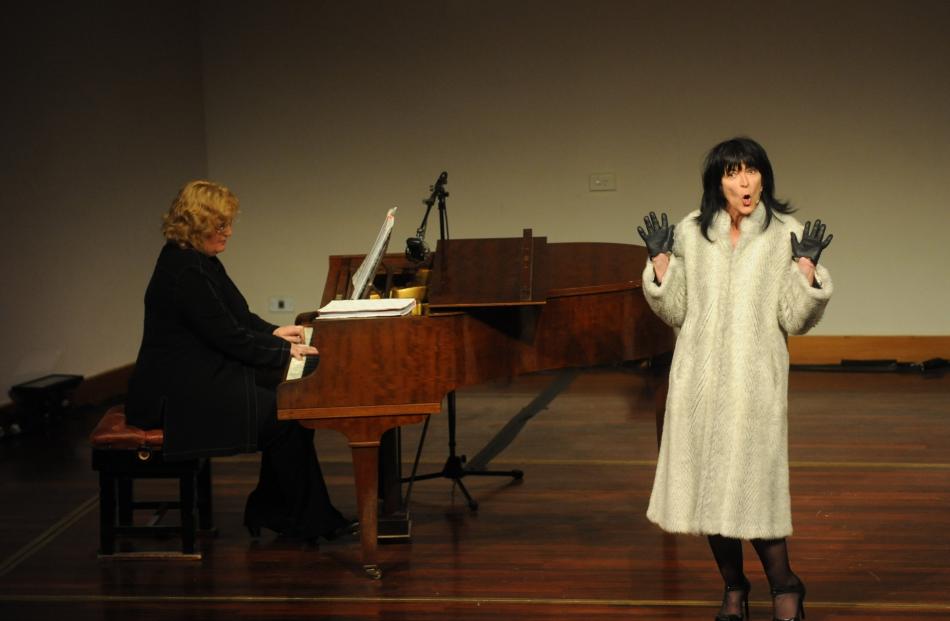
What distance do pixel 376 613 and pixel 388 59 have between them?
14.6 ft

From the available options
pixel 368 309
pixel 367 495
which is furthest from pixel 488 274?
pixel 367 495

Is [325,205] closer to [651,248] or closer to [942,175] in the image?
[942,175]

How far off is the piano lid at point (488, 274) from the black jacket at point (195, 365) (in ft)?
1.84

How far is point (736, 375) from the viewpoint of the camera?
2.89m

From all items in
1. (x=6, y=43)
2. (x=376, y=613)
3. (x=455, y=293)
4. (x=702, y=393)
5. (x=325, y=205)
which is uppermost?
(x=6, y=43)

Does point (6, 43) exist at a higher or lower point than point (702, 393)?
higher

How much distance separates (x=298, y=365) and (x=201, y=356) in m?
0.32

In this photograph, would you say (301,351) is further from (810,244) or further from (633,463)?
(633,463)

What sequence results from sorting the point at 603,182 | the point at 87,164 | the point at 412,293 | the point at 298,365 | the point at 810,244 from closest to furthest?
1. the point at 810,244
2. the point at 298,365
3. the point at 412,293
4. the point at 87,164
5. the point at 603,182

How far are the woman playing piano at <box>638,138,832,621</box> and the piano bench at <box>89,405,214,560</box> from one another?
1.66m

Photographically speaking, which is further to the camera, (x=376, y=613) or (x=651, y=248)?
(x=376, y=613)

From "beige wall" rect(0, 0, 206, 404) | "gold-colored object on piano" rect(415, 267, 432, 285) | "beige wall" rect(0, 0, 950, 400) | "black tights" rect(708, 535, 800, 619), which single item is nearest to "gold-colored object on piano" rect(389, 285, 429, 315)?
"gold-colored object on piano" rect(415, 267, 432, 285)

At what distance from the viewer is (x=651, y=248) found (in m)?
2.97

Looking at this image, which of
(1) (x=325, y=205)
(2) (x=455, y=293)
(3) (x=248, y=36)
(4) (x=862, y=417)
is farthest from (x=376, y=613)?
(3) (x=248, y=36)
